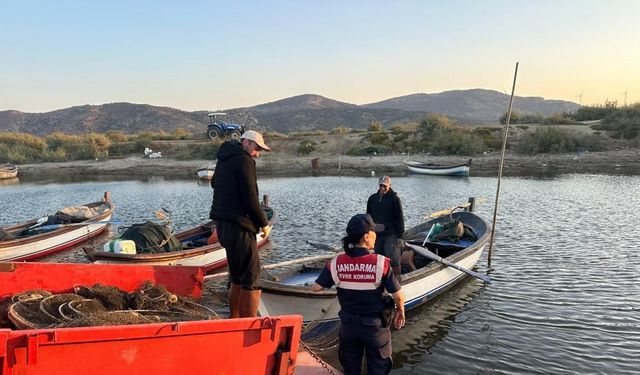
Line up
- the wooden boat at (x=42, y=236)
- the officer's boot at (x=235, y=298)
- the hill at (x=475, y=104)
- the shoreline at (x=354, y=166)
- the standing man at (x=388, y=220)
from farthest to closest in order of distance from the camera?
the hill at (x=475, y=104) < the shoreline at (x=354, y=166) < the wooden boat at (x=42, y=236) < the standing man at (x=388, y=220) < the officer's boot at (x=235, y=298)

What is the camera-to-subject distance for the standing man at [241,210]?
204 inches

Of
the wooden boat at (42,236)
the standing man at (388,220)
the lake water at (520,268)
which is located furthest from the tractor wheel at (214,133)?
the standing man at (388,220)

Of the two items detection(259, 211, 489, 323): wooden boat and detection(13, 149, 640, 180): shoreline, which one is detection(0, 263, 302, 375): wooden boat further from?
detection(13, 149, 640, 180): shoreline

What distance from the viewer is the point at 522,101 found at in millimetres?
186625

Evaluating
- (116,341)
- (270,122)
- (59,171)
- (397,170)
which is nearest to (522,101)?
(270,122)

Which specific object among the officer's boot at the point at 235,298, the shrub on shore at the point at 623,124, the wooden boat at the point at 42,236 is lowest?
the wooden boat at the point at 42,236

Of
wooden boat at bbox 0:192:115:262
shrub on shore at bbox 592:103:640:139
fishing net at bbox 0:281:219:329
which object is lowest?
wooden boat at bbox 0:192:115:262

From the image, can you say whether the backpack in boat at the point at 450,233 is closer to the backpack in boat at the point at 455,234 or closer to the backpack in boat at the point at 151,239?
the backpack in boat at the point at 455,234

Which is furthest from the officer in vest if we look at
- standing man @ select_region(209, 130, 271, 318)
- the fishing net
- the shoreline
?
the shoreline

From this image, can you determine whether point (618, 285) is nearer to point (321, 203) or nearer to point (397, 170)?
point (321, 203)

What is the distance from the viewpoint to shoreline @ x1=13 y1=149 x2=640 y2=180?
38.2m

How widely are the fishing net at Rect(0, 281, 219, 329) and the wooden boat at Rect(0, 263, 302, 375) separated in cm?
83

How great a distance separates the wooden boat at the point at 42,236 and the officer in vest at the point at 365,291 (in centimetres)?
1142

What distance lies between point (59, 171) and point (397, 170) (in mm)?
35439
